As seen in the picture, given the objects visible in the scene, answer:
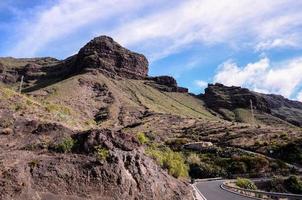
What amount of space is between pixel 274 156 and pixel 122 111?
64.4 m

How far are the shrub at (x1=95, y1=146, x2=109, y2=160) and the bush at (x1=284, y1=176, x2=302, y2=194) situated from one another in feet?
127

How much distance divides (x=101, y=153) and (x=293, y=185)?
134 ft

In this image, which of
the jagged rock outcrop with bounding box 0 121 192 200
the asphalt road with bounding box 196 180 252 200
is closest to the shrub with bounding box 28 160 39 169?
the jagged rock outcrop with bounding box 0 121 192 200

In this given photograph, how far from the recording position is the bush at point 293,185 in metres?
53.4

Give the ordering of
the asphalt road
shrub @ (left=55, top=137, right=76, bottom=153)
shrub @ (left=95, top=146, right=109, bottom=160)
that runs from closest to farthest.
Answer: shrub @ (left=95, top=146, right=109, bottom=160) → shrub @ (left=55, top=137, right=76, bottom=153) → the asphalt road

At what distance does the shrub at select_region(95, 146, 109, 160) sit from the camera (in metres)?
20.1

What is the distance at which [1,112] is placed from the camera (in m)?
27.0

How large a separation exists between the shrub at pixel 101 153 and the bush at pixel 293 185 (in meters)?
38.6

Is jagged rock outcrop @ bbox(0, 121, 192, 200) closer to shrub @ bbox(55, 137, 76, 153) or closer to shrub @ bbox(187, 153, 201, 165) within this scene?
shrub @ bbox(55, 137, 76, 153)

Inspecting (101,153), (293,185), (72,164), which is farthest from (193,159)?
(72,164)

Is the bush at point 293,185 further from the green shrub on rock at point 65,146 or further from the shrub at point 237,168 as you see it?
the green shrub on rock at point 65,146

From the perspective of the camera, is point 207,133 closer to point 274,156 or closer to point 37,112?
point 274,156

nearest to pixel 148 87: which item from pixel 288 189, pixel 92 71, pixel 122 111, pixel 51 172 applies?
pixel 92 71

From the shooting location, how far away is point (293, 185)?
5481 centimetres
